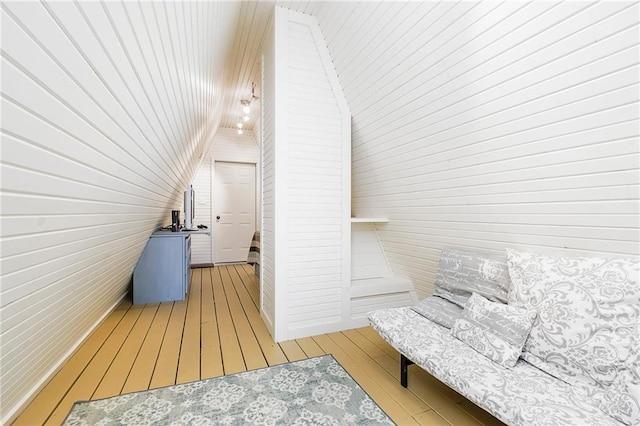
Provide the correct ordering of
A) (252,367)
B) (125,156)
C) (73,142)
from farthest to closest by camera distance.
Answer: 1. (252,367)
2. (125,156)
3. (73,142)

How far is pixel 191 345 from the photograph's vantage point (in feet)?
7.48

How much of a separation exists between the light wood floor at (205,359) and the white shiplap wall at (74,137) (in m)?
0.17

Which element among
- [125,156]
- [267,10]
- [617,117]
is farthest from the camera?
[267,10]

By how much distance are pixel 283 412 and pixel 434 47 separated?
2158 mm

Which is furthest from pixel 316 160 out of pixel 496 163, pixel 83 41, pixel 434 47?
pixel 83 41

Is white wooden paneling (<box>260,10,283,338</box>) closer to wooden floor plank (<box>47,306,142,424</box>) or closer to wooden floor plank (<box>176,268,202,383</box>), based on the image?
wooden floor plank (<box>176,268,202,383</box>)

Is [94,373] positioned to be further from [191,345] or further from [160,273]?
[160,273]

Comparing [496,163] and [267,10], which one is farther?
[267,10]

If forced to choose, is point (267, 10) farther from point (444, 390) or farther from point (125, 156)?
point (444, 390)

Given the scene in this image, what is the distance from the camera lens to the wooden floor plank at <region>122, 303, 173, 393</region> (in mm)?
1767

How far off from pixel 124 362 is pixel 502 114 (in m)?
2.85

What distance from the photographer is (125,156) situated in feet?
4.78

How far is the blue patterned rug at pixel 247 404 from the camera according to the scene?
1.47 m

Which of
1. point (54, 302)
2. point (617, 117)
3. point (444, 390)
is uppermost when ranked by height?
point (617, 117)
